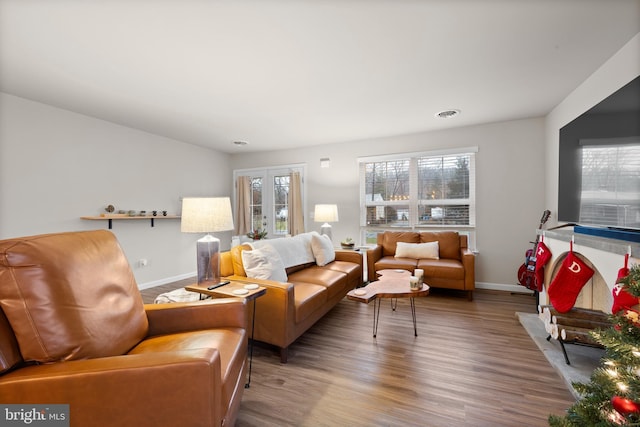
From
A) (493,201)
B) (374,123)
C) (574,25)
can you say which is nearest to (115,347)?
(574,25)

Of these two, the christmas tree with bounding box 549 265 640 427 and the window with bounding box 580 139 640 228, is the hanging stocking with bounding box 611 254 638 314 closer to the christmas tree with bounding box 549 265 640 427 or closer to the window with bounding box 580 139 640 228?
the window with bounding box 580 139 640 228

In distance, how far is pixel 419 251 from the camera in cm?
392

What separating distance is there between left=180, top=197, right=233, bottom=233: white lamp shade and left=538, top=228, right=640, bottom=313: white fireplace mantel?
2555mm

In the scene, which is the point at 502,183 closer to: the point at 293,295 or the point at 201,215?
the point at 293,295

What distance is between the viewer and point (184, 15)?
170 centimetres

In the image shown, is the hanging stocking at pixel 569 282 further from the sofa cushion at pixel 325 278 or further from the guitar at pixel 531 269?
the sofa cushion at pixel 325 278

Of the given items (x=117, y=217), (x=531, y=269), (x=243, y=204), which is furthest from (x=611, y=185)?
(x=243, y=204)

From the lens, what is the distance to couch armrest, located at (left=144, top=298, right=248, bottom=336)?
5.02ft

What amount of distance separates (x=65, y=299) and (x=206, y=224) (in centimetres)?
102

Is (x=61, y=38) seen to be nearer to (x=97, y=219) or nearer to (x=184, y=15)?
(x=184, y=15)

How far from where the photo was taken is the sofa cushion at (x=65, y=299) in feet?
3.26

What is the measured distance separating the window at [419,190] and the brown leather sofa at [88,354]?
3782 mm

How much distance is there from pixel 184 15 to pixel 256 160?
4.05 m

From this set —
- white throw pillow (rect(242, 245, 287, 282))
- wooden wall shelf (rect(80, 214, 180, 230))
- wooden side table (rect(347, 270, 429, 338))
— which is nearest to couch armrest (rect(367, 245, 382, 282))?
wooden side table (rect(347, 270, 429, 338))
